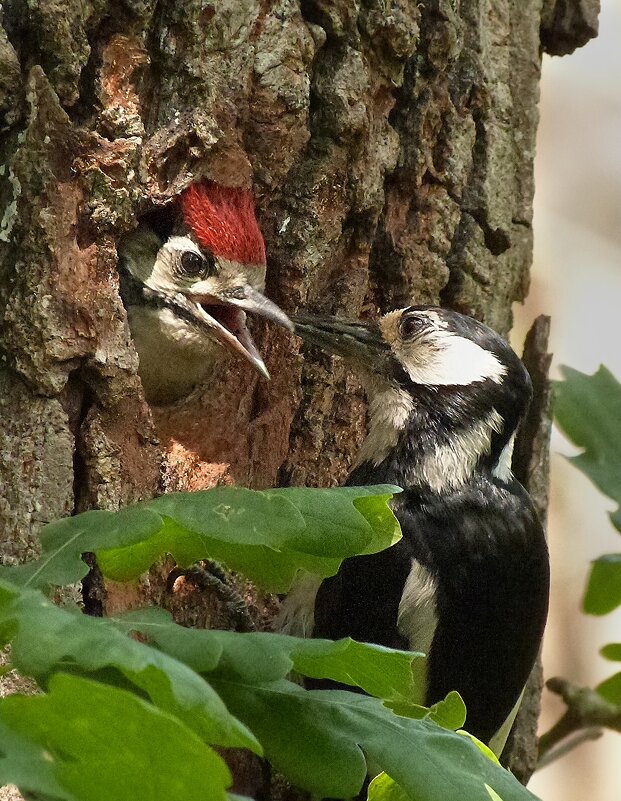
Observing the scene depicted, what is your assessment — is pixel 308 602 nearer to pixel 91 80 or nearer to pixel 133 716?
pixel 91 80

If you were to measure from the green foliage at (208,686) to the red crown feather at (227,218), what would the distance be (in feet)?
3.47

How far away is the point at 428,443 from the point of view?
2.45 meters

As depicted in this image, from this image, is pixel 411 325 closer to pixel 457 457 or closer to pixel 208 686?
pixel 457 457

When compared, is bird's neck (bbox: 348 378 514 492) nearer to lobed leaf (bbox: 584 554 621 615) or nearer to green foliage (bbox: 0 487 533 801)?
lobed leaf (bbox: 584 554 621 615)

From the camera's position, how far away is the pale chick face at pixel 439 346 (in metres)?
2.44

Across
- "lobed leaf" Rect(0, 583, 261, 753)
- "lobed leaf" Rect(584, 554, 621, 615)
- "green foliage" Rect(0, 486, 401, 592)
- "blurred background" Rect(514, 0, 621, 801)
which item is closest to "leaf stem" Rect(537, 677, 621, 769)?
"lobed leaf" Rect(584, 554, 621, 615)

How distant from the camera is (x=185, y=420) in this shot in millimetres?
2422

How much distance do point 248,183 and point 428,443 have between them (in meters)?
0.64

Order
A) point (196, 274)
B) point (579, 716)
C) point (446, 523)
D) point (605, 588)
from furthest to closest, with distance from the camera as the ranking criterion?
point (579, 716), point (196, 274), point (446, 523), point (605, 588)

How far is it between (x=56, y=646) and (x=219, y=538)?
0.80 ft

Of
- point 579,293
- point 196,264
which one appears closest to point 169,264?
point 196,264

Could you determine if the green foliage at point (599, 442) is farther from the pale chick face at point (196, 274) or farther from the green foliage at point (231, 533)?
the green foliage at point (231, 533)

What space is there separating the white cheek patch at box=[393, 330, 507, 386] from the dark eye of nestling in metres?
0.41

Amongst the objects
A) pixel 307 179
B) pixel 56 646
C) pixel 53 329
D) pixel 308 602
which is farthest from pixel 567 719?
pixel 56 646
